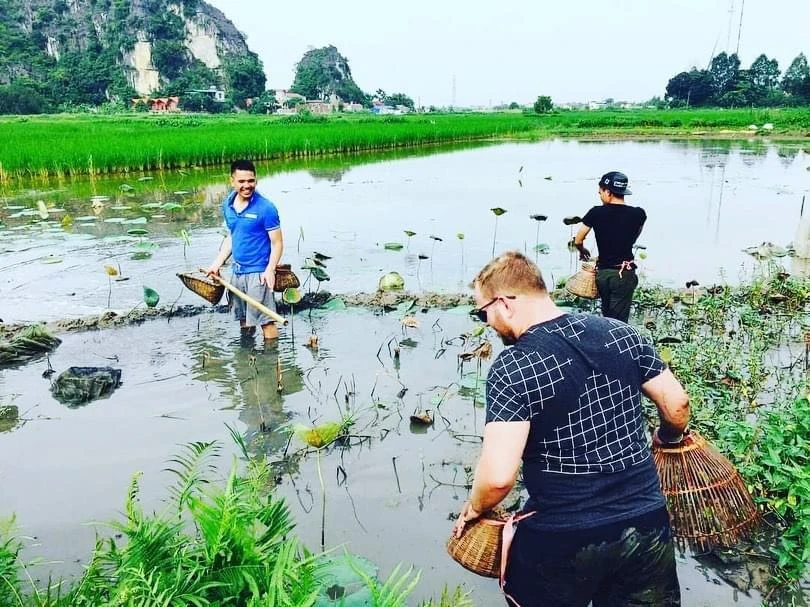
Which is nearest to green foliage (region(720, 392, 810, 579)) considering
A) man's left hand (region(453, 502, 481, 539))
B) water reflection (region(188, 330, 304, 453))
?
man's left hand (region(453, 502, 481, 539))

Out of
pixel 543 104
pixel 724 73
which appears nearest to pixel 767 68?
pixel 724 73

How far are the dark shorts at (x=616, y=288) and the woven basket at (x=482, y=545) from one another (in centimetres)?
298

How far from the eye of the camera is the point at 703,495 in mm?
2467

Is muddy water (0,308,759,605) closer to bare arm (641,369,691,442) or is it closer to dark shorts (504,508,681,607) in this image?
dark shorts (504,508,681,607)

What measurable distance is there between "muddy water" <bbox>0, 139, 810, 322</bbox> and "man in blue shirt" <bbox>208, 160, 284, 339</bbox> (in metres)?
1.98

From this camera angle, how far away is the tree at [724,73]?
6836 centimetres

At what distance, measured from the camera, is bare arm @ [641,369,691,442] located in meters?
1.77

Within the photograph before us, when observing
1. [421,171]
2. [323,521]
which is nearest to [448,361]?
[323,521]

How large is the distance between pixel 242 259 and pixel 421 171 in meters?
13.9

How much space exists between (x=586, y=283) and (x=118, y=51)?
9349 cm

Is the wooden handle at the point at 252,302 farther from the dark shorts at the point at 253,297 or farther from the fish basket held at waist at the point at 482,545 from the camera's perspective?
the fish basket held at waist at the point at 482,545

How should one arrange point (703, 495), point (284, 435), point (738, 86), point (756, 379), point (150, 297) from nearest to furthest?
point (703, 495) → point (284, 435) → point (756, 379) → point (150, 297) → point (738, 86)

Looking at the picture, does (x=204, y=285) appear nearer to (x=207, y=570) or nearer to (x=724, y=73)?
(x=207, y=570)

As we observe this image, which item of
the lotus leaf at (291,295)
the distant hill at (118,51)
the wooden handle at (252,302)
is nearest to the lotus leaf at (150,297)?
the wooden handle at (252,302)
